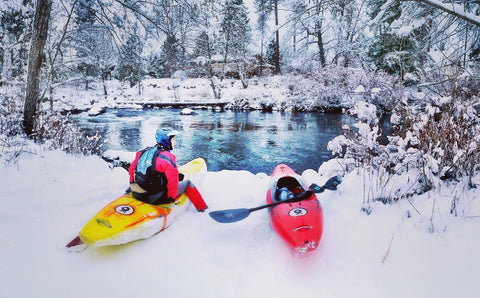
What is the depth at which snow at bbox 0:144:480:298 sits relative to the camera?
6.19 ft

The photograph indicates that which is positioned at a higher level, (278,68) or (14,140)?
(278,68)

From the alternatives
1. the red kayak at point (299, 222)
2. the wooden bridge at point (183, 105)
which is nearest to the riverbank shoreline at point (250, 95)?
the wooden bridge at point (183, 105)

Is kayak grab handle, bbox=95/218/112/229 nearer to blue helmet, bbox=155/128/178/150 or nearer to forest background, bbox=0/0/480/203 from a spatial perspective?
blue helmet, bbox=155/128/178/150

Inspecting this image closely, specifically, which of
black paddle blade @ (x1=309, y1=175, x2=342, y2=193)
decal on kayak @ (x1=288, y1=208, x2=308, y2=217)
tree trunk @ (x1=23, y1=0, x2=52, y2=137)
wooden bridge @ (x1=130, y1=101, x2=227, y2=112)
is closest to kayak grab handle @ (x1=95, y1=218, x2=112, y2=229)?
decal on kayak @ (x1=288, y1=208, x2=308, y2=217)

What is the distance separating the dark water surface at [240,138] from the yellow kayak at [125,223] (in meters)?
4.11

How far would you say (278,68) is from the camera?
Answer: 25.9 metres

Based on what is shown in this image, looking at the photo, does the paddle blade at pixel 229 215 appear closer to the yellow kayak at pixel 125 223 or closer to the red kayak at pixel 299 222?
the red kayak at pixel 299 222

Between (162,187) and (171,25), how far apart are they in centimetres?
348

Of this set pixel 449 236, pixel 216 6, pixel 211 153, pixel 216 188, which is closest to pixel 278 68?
pixel 211 153

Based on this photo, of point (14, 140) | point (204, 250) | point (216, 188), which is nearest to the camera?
point (204, 250)

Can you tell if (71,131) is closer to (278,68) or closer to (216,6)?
(216,6)

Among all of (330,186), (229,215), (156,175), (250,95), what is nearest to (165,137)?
(156,175)

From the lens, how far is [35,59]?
16.7ft

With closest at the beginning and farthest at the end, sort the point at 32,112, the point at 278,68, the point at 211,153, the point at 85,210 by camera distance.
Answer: the point at 85,210 → the point at 32,112 → the point at 211,153 → the point at 278,68
